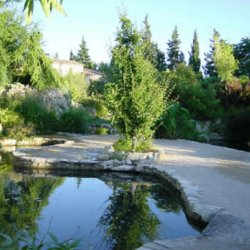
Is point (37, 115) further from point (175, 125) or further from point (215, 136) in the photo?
point (215, 136)

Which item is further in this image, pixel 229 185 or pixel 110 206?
pixel 229 185

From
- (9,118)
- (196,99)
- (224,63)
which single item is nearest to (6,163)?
(9,118)

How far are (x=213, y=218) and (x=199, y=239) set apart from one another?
641 millimetres

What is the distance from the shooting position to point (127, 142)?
8172 mm

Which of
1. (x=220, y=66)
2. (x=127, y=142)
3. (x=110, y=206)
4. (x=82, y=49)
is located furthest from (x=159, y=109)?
(x=82, y=49)

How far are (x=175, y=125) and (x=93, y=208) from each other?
28.4 ft

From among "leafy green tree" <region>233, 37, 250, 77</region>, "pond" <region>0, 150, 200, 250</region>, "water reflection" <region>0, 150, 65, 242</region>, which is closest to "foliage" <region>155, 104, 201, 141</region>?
"pond" <region>0, 150, 200, 250</region>

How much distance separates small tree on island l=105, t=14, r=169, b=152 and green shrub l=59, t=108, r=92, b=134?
7.41 metres

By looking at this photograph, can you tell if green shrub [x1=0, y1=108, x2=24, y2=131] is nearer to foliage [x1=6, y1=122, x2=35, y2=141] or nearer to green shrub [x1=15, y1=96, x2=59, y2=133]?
green shrub [x1=15, y1=96, x2=59, y2=133]

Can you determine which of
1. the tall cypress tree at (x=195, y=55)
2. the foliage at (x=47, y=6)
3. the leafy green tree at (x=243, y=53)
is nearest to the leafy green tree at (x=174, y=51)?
the tall cypress tree at (x=195, y=55)

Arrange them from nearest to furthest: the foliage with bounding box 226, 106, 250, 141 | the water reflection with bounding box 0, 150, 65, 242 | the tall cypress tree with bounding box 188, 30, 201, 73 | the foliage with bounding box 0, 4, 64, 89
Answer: the water reflection with bounding box 0, 150, 65, 242, the foliage with bounding box 0, 4, 64, 89, the foliage with bounding box 226, 106, 250, 141, the tall cypress tree with bounding box 188, 30, 201, 73

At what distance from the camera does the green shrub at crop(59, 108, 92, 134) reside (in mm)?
15124

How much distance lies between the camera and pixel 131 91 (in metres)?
7.66

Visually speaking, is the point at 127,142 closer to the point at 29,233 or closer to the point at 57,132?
the point at 29,233
